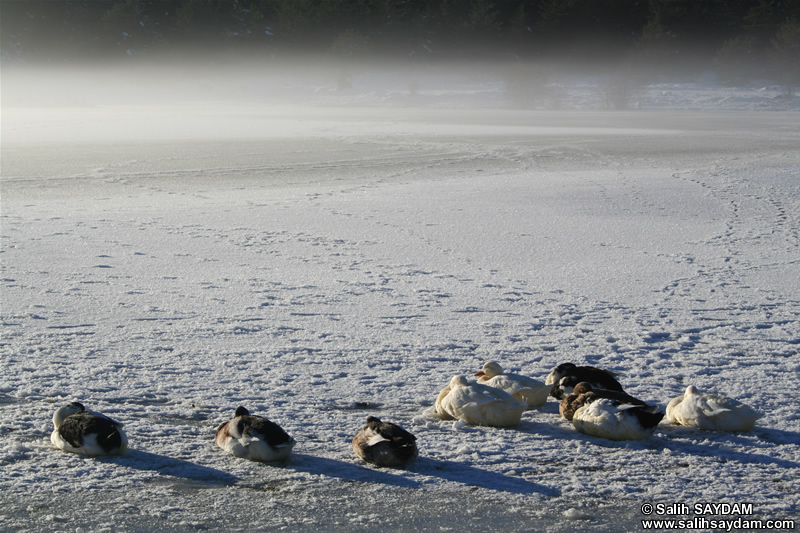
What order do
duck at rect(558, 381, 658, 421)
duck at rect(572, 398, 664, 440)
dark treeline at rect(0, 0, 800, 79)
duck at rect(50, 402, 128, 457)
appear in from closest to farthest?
1. duck at rect(50, 402, 128, 457)
2. duck at rect(572, 398, 664, 440)
3. duck at rect(558, 381, 658, 421)
4. dark treeline at rect(0, 0, 800, 79)

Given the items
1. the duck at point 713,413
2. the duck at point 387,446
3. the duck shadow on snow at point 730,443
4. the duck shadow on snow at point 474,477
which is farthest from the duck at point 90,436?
the duck at point 713,413

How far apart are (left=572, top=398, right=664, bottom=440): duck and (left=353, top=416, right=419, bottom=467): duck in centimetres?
66

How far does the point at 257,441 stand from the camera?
2674mm

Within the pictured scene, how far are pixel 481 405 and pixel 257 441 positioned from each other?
32.5 inches

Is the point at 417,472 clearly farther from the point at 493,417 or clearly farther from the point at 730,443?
the point at 730,443

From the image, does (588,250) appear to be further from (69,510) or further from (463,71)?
(463,71)

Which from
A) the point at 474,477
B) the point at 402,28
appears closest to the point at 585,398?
the point at 474,477

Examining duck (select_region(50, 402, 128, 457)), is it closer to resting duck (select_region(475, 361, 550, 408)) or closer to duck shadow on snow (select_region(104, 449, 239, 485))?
duck shadow on snow (select_region(104, 449, 239, 485))

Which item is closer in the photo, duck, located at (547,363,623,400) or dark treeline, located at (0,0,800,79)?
duck, located at (547,363,623,400)

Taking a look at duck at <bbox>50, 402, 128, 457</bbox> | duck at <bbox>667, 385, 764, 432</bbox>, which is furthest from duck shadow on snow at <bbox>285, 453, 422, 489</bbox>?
duck at <bbox>667, 385, 764, 432</bbox>

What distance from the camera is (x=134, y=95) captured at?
190ft

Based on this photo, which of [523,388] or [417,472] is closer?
[417,472]

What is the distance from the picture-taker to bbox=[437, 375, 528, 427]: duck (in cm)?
298

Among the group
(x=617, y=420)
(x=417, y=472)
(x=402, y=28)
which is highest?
(x=402, y=28)
